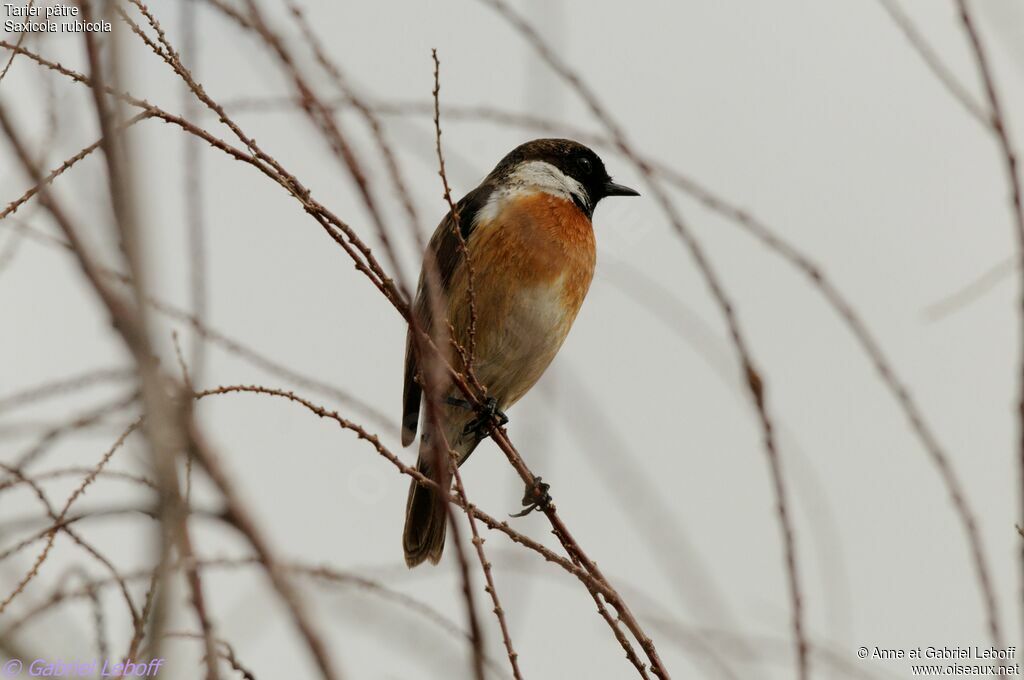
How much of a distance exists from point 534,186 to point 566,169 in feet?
1.76

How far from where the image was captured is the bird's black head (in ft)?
21.2

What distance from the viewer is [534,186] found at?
6156 millimetres

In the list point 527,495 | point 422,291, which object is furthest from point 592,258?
point 527,495

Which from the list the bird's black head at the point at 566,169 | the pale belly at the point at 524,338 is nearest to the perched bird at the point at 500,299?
the pale belly at the point at 524,338

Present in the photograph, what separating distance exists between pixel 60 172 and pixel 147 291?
1325 millimetres

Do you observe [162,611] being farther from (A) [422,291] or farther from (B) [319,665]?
(A) [422,291]

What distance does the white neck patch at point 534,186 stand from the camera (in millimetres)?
5797

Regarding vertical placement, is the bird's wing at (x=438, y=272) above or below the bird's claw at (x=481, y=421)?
above

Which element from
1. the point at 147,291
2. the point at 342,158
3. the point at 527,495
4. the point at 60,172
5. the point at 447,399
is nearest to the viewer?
the point at 147,291

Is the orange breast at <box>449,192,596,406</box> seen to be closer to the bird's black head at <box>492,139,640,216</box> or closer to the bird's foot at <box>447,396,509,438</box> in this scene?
the bird's foot at <box>447,396,509,438</box>

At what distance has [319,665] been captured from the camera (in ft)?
4.03

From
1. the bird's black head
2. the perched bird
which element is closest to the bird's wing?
the perched bird

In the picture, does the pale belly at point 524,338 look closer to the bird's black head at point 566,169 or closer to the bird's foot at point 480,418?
the bird's foot at point 480,418

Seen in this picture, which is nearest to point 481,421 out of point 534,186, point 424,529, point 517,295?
point 517,295
